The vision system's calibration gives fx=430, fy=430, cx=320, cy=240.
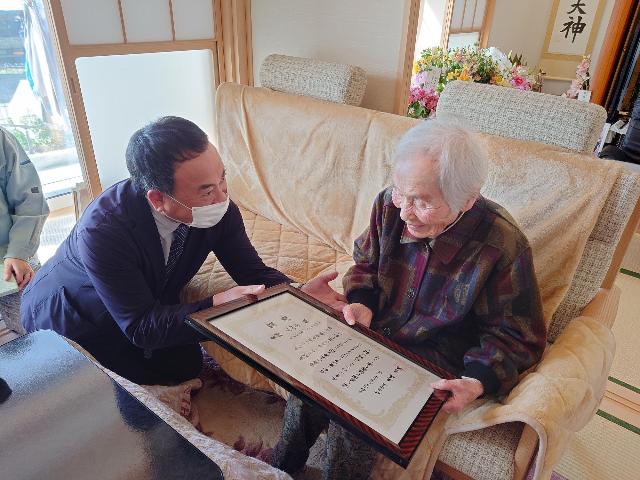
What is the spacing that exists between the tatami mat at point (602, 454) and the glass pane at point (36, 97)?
8.23 feet

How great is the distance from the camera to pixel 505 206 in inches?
51.8

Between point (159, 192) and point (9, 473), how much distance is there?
0.66m

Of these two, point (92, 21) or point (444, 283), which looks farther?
point (92, 21)

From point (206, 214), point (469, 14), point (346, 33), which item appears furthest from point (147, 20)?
point (469, 14)

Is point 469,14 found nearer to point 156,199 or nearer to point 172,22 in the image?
point 172,22

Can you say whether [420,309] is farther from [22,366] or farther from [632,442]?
[632,442]

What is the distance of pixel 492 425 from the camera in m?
0.98

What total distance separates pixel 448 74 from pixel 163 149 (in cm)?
162

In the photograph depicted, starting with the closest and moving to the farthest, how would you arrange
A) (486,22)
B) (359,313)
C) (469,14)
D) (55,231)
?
(359,313) < (55,231) < (469,14) < (486,22)

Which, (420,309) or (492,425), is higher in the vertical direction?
(420,309)

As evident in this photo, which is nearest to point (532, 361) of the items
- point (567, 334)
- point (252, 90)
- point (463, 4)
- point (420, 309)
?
point (567, 334)

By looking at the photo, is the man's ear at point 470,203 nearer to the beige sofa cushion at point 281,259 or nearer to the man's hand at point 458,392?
the man's hand at point 458,392

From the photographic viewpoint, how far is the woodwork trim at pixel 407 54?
1.82 m

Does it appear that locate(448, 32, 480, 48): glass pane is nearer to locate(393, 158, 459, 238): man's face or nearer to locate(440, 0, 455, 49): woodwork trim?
locate(440, 0, 455, 49): woodwork trim
